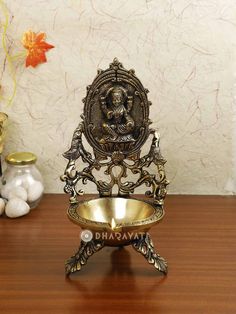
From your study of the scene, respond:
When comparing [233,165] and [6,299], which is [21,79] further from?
[6,299]

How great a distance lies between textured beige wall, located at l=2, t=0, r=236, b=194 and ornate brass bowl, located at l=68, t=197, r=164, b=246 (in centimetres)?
38

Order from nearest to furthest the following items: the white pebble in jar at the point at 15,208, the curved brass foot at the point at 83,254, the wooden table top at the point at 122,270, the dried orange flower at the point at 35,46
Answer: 1. the wooden table top at the point at 122,270
2. the curved brass foot at the point at 83,254
3. the white pebble in jar at the point at 15,208
4. the dried orange flower at the point at 35,46

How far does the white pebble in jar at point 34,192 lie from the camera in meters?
1.44

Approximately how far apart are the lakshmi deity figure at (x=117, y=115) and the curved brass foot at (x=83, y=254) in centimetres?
22

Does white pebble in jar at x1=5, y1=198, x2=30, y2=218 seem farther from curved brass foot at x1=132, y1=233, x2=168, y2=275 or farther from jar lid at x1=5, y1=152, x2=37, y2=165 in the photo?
curved brass foot at x1=132, y1=233, x2=168, y2=275

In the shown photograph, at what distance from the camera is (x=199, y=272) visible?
1.11 m

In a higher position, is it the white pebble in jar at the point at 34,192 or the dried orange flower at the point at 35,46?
the dried orange flower at the point at 35,46

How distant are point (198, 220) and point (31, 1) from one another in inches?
26.3

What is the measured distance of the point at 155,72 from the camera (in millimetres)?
1498

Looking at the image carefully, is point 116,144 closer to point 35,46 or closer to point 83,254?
point 83,254

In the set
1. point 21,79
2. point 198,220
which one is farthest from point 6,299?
point 21,79

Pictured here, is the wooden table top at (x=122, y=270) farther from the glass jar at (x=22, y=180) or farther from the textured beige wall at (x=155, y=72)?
the textured beige wall at (x=155, y=72)

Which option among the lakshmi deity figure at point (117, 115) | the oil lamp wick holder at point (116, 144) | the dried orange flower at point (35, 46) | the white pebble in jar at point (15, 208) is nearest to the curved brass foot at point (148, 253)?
the oil lamp wick holder at point (116, 144)

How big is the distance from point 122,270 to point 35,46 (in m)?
0.65
